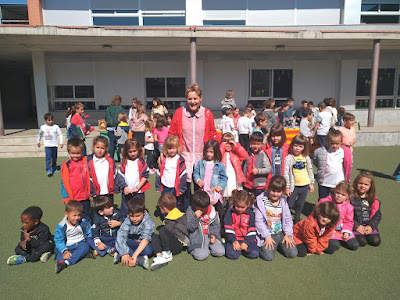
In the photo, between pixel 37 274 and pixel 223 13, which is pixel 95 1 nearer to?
pixel 223 13

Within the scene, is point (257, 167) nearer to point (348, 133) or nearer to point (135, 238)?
point (135, 238)

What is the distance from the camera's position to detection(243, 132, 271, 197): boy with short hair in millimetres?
4266

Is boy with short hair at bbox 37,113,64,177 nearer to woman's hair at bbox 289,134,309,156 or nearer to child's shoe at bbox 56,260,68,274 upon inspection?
child's shoe at bbox 56,260,68,274

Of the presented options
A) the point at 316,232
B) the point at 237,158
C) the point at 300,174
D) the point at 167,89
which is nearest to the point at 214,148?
the point at 237,158

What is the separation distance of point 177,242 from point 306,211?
239 cm

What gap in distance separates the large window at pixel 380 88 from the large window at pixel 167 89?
7875mm

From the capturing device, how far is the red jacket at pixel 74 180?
391cm

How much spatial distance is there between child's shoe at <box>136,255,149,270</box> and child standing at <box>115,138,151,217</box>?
852mm

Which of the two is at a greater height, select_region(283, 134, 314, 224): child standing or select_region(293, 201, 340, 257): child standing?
select_region(283, 134, 314, 224): child standing

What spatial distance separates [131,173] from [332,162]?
9.36 ft

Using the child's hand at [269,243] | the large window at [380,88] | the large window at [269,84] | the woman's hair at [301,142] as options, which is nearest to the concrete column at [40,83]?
the large window at [269,84]

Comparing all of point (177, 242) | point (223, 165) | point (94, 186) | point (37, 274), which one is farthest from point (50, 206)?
point (223, 165)

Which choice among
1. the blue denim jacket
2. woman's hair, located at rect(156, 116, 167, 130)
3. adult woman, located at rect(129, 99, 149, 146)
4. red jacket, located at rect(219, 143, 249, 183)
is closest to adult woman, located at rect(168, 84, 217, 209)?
the blue denim jacket

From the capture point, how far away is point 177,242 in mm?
3699
